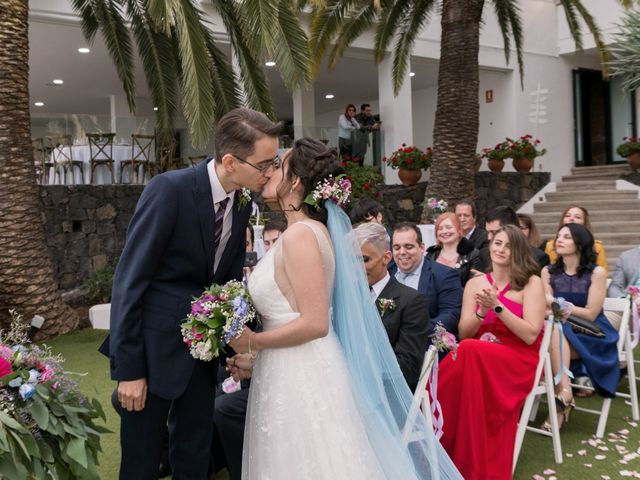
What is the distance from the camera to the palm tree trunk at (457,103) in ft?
36.1

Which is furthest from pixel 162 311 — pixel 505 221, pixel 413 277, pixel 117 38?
pixel 117 38

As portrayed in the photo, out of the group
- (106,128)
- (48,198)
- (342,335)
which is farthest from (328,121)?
(342,335)

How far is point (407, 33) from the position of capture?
1270cm

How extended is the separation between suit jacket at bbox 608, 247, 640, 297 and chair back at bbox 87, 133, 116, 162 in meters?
9.07

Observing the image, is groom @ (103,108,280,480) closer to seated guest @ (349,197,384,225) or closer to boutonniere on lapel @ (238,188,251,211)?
boutonniere on lapel @ (238,188,251,211)

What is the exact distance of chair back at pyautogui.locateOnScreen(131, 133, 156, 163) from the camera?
12738 mm

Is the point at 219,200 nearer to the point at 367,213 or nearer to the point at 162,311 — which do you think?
the point at 162,311

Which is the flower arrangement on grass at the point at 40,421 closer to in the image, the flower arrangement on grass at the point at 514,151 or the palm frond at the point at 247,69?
the palm frond at the point at 247,69

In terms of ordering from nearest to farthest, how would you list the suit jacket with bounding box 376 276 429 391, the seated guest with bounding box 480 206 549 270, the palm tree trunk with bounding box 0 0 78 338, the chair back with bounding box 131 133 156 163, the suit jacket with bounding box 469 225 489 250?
the suit jacket with bounding box 376 276 429 391
the seated guest with bounding box 480 206 549 270
the suit jacket with bounding box 469 225 489 250
the palm tree trunk with bounding box 0 0 78 338
the chair back with bounding box 131 133 156 163

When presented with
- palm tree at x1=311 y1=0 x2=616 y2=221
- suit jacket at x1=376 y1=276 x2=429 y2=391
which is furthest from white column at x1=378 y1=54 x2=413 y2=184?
suit jacket at x1=376 y1=276 x2=429 y2=391

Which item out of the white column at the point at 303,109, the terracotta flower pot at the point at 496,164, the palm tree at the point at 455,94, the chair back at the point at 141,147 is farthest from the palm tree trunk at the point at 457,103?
the white column at the point at 303,109

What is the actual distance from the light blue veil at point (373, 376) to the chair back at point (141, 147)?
34.7 ft

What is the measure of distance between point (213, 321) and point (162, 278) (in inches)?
11.2

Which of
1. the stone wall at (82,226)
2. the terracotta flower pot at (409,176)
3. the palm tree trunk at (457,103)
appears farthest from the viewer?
the terracotta flower pot at (409,176)
